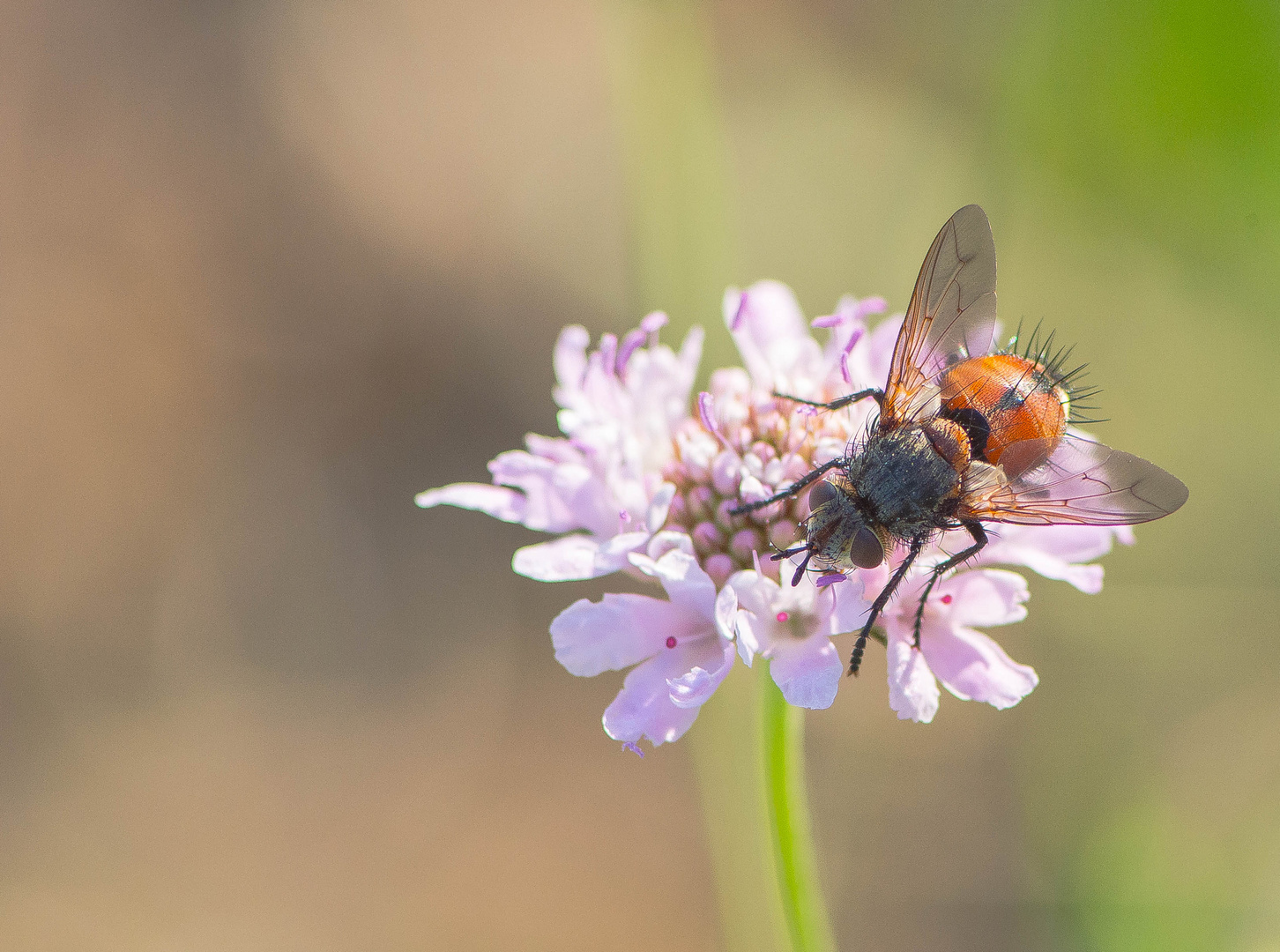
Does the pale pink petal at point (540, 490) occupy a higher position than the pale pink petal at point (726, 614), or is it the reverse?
the pale pink petal at point (540, 490)

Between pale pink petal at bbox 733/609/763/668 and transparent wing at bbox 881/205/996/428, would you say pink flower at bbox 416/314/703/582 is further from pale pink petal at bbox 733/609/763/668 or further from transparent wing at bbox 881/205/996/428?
transparent wing at bbox 881/205/996/428

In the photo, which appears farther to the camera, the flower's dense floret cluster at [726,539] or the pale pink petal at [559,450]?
the pale pink petal at [559,450]

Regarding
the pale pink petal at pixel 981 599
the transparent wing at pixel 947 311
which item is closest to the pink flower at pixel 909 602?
the pale pink petal at pixel 981 599

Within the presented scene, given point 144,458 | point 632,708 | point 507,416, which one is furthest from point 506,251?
point 632,708

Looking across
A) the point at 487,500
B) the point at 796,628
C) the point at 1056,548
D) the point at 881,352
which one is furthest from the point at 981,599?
the point at 487,500

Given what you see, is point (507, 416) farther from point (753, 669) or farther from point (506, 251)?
point (753, 669)

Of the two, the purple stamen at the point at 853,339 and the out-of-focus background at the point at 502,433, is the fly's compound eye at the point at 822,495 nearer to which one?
the purple stamen at the point at 853,339

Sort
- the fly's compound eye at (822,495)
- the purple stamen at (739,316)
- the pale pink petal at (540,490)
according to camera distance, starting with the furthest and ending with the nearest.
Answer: the purple stamen at (739,316) → the pale pink petal at (540,490) → the fly's compound eye at (822,495)
